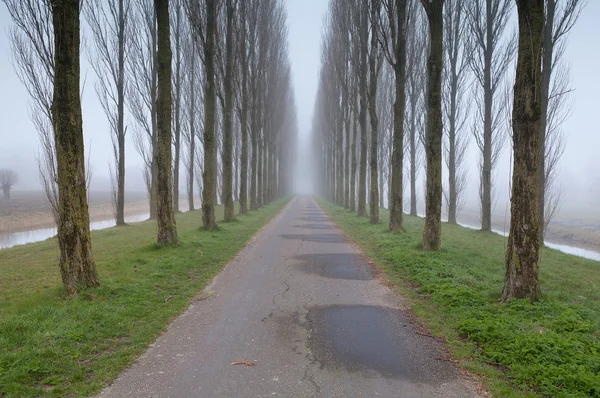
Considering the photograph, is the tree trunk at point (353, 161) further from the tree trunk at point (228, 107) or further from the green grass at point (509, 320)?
the green grass at point (509, 320)

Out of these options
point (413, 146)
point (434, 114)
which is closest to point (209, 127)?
point (434, 114)

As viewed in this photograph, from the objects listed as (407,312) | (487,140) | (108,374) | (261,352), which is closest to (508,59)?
(487,140)

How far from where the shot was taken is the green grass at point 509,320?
3.83m

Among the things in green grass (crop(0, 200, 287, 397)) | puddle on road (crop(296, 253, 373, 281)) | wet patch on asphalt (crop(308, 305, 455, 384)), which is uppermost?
green grass (crop(0, 200, 287, 397))

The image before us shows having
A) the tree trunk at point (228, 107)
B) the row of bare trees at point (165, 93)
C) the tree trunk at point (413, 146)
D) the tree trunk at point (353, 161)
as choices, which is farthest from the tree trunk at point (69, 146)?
the tree trunk at point (413, 146)

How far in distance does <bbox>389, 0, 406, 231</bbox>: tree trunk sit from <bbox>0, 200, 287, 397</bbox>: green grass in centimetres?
686

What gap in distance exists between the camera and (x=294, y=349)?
462 cm

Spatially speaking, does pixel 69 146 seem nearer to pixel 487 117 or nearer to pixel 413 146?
pixel 487 117

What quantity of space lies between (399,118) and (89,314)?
11.8m

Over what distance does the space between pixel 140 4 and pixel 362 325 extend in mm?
23405

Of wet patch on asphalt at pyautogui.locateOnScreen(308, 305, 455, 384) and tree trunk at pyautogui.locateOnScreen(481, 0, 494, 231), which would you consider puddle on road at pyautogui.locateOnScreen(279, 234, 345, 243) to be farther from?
wet patch on asphalt at pyautogui.locateOnScreen(308, 305, 455, 384)

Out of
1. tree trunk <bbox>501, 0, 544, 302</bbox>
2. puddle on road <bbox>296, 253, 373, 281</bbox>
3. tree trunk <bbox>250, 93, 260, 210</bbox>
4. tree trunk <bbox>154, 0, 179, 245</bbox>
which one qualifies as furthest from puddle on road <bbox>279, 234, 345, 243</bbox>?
tree trunk <bbox>250, 93, 260, 210</bbox>

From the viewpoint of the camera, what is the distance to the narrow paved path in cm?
371

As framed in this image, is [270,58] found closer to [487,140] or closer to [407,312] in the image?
[487,140]
